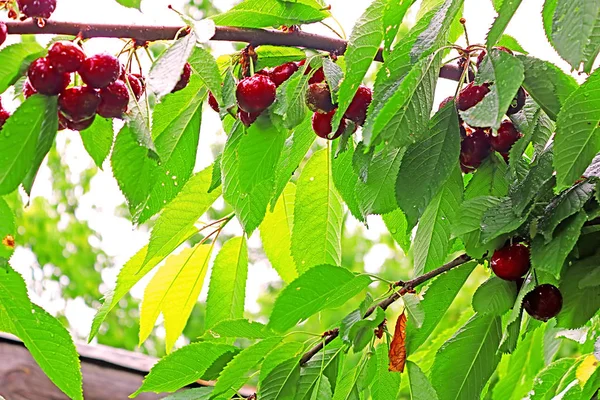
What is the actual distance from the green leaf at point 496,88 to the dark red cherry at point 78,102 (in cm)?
25

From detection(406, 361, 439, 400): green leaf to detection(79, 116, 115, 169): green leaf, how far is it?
31 cm

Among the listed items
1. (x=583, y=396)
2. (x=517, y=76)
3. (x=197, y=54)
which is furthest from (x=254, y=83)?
(x=583, y=396)

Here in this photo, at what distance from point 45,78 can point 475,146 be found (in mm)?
343

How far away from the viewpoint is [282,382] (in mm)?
699

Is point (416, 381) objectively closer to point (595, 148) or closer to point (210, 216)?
point (595, 148)

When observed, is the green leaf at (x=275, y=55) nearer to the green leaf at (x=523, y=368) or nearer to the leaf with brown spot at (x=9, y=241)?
the leaf with brown spot at (x=9, y=241)

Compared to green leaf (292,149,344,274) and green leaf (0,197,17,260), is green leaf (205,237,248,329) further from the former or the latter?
green leaf (0,197,17,260)

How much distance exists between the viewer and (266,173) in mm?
655

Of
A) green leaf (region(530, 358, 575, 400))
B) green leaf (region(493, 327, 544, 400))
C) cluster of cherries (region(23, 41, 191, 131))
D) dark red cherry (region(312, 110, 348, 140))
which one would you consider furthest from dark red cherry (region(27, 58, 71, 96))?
green leaf (region(493, 327, 544, 400))

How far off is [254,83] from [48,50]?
0.51 ft

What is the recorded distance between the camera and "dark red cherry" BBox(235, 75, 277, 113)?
24.7 inches

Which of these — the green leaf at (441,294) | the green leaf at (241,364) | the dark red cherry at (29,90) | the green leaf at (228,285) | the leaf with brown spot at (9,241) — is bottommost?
the green leaf at (228,285)

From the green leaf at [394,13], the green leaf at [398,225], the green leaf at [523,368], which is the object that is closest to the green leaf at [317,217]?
the green leaf at [398,225]

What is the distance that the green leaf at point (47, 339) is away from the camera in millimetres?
663
